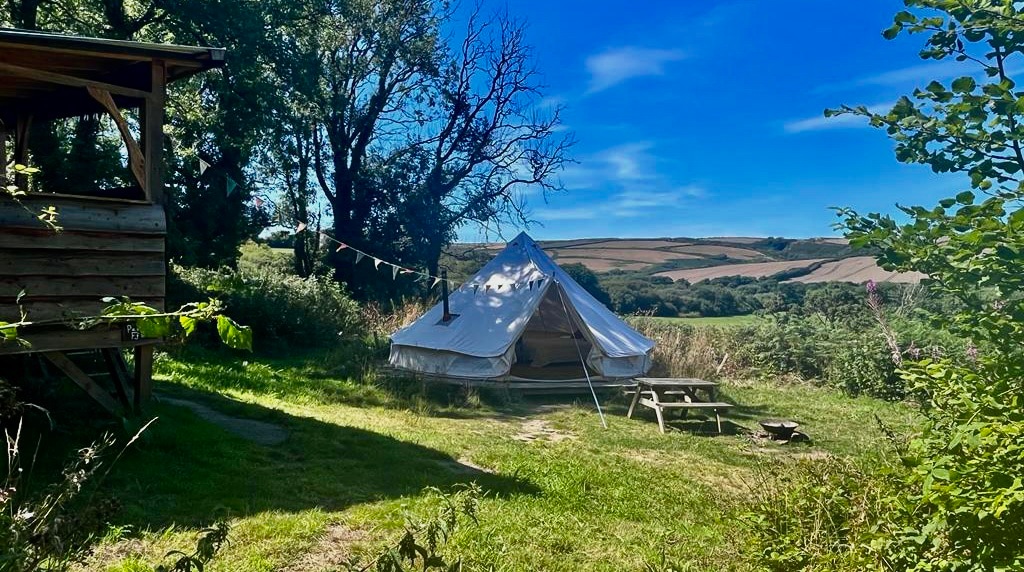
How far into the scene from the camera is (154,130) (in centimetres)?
668

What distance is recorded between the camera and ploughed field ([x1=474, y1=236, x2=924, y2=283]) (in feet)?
79.5

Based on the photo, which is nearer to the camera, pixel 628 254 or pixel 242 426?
pixel 242 426

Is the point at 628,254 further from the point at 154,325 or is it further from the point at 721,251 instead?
the point at 154,325

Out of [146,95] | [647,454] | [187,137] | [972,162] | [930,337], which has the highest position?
[187,137]

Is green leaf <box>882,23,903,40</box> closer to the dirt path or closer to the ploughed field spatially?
the dirt path

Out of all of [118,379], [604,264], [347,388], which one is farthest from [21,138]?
[604,264]

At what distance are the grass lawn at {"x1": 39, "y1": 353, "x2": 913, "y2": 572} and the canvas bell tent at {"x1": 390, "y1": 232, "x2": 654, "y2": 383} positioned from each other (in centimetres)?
89

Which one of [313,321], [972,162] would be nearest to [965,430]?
[972,162]

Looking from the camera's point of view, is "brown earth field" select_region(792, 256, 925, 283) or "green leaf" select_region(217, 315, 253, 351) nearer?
"green leaf" select_region(217, 315, 253, 351)

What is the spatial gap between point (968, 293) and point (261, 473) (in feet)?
17.7

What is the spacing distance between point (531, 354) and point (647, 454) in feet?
20.3

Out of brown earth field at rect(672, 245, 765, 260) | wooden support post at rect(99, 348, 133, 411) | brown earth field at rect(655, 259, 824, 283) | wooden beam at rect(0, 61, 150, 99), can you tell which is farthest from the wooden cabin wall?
brown earth field at rect(672, 245, 765, 260)

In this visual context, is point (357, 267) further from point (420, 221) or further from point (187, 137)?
point (187, 137)

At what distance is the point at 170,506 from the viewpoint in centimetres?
502
